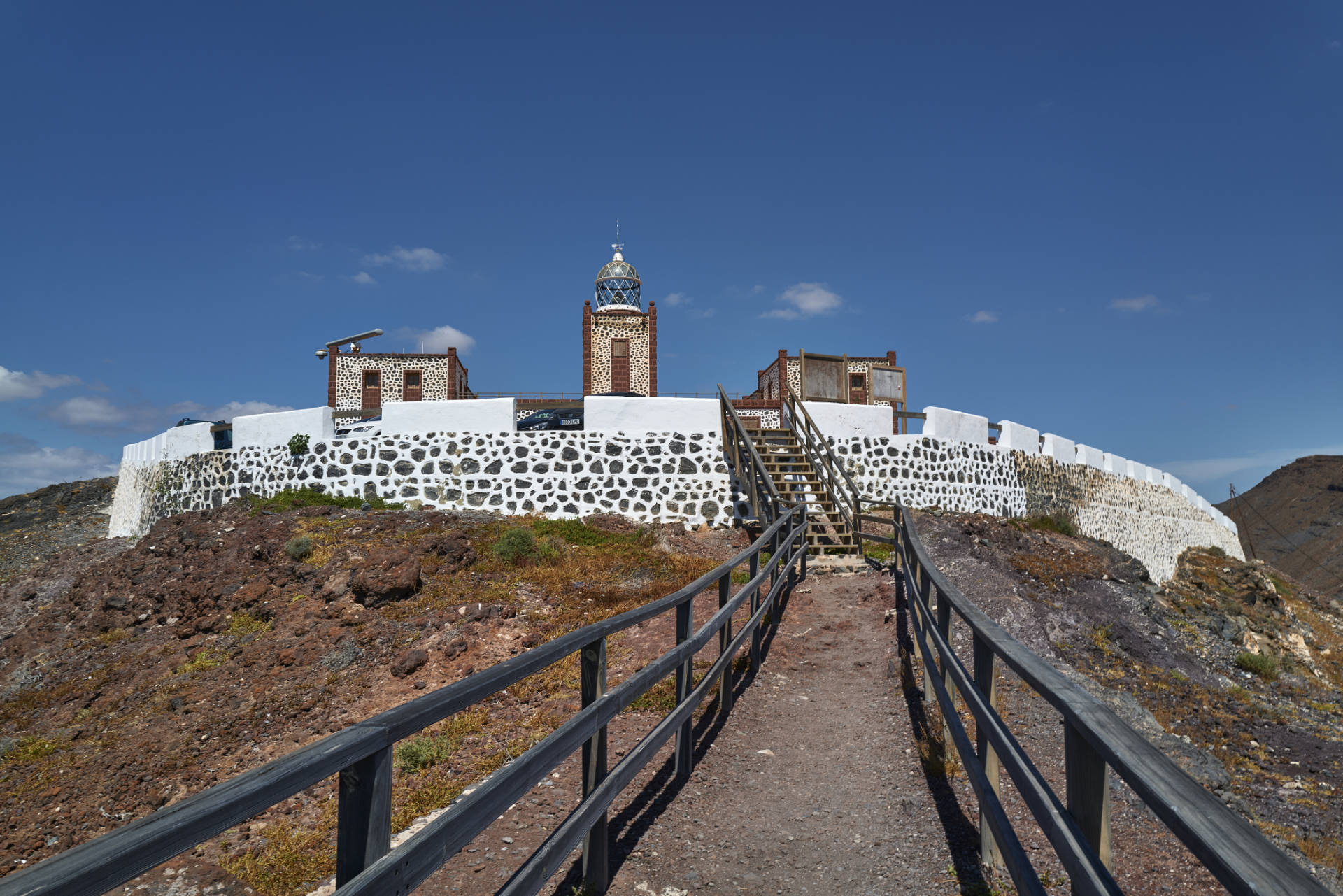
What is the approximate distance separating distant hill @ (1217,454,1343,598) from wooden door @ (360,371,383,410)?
51.2 meters

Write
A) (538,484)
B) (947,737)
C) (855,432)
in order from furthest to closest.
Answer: (855,432) < (538,484) < (947,737)

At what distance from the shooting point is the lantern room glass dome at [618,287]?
37.4 m

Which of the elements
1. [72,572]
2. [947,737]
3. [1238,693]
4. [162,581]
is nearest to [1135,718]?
[947,737]

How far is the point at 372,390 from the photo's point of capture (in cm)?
3459

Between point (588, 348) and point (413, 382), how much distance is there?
25.1 ft

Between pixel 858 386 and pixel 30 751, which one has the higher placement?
pixel 858 386

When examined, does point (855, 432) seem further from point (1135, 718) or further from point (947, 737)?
point (947, 737)

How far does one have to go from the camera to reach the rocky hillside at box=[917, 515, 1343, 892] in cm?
586

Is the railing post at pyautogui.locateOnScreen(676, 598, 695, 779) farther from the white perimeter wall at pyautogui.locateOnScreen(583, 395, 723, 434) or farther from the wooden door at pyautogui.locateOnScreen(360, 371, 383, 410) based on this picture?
the wooden door at pyautogui.locateOnScreen(360, 371, 383, 410)

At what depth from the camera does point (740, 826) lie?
14.2 feet

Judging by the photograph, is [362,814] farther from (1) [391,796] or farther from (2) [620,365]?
(2) [620,365]

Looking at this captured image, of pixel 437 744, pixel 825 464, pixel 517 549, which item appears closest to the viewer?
pixel 437 744

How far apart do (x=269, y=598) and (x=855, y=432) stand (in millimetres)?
12126

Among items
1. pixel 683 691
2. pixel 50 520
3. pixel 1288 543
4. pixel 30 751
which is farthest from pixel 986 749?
pixel 1288 543
